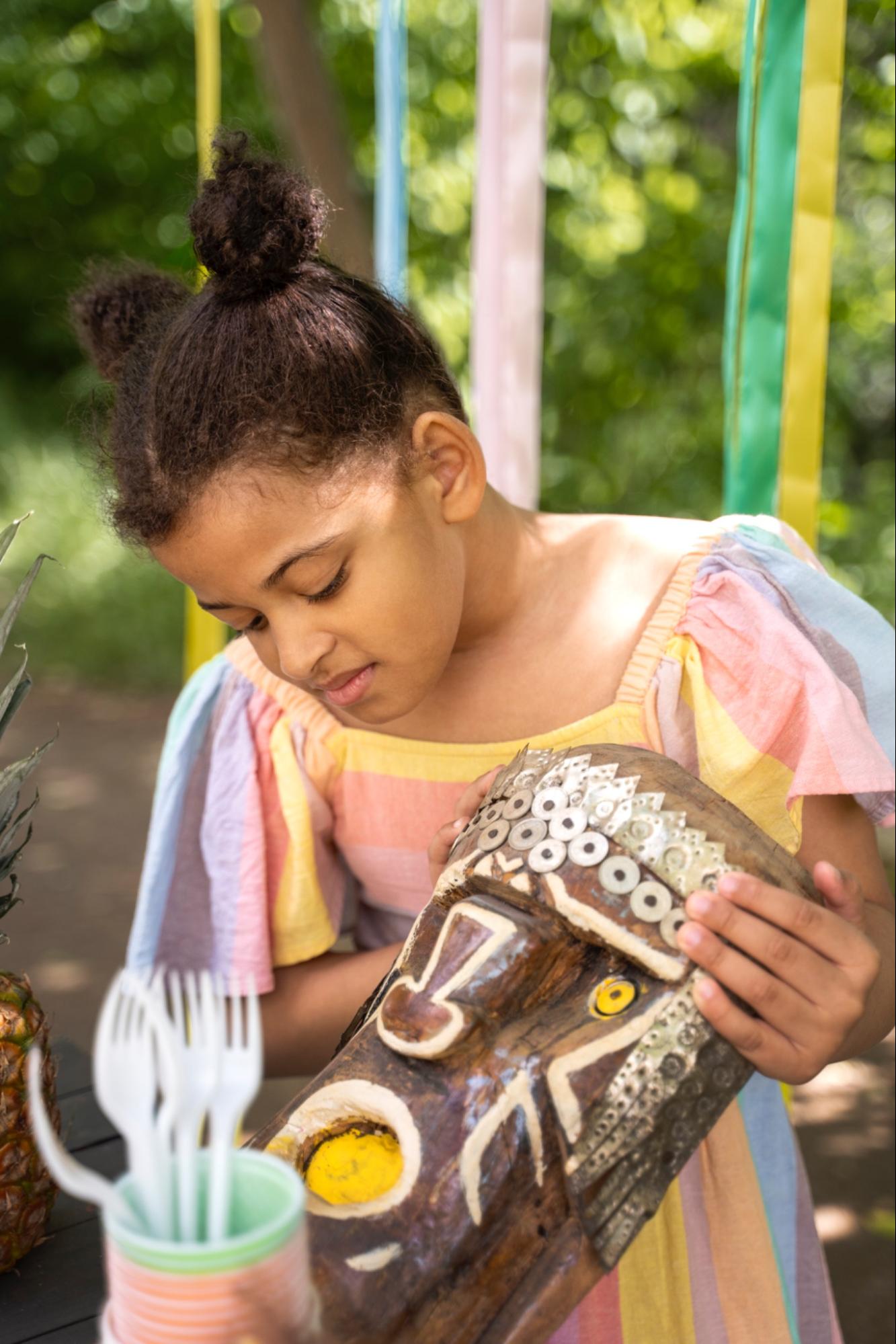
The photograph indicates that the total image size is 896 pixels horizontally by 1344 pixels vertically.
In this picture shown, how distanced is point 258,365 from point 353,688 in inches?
13.3

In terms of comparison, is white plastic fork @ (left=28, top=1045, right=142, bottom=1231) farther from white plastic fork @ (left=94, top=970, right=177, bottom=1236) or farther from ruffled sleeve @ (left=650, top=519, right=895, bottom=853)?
ruffled sleeve @ (left=650, top=519, right=895, bottom=853)

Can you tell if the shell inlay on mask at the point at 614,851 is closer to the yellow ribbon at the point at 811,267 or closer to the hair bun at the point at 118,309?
the hair bun at the point at 118,309

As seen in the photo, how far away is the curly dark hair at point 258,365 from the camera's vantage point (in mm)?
1289

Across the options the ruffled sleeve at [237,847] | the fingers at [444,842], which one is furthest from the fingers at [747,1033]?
the ruffled sleeve at [237,847]

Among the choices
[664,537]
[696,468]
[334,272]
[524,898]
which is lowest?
[696,468]

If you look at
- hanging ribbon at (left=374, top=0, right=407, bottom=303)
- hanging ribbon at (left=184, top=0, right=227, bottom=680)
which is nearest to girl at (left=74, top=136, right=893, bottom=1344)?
hanging ribbon at (left=184, top=0, right=227, bottom=680)

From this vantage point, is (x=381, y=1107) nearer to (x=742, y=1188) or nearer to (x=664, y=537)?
(x=742, y=1188)

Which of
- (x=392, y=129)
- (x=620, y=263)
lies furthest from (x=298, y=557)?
(x=620, y=263)

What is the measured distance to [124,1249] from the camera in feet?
2.20

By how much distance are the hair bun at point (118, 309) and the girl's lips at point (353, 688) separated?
1.55ft

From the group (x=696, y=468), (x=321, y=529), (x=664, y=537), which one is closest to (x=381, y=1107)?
(x=321, y=529)

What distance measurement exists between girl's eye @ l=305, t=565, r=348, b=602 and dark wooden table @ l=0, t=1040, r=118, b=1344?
2.19 ft

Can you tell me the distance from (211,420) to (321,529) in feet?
0.51

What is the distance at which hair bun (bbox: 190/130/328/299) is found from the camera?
4.28ft
